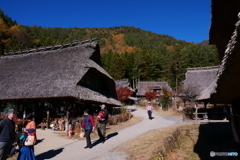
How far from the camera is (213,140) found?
1068 cm

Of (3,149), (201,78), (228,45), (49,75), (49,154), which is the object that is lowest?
(49,154)

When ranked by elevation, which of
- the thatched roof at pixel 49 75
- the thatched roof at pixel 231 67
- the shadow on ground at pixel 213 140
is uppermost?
the thatched roof at pixel 49 75

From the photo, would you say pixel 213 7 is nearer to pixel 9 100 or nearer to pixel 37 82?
pixel 37 82

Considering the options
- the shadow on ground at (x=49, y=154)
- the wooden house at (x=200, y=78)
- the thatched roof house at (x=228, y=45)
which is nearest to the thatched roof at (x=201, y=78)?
the wooden house at (x=200, y=78)

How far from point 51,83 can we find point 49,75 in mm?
1296

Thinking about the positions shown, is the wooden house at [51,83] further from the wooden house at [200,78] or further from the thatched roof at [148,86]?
the thatched roof at [148,86]

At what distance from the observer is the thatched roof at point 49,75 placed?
12742mm

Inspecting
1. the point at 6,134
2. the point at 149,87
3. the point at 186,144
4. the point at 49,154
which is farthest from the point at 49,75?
the point at 149,87

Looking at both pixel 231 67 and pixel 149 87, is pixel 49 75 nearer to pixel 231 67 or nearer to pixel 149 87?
pixel 231 67

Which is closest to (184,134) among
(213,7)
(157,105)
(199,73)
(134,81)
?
(213,7)

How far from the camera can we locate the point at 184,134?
11570mm

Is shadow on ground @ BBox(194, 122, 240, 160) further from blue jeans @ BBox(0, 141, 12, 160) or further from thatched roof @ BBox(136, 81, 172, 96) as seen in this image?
thatched roof @ BBox(136, 81, 172, 96)

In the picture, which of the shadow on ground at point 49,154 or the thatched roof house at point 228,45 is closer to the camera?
the thatched roof house at point 228,45

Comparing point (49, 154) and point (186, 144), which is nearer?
point (49, 154)
